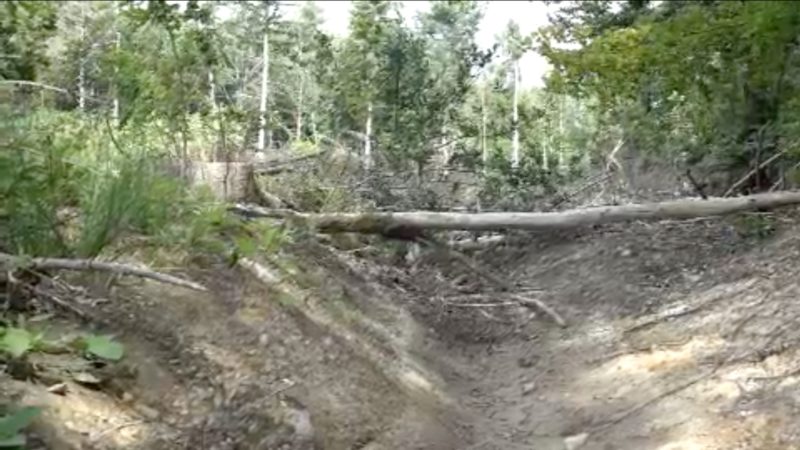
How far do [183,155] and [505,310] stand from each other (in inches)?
115

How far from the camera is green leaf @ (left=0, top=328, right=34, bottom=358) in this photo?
326 cm

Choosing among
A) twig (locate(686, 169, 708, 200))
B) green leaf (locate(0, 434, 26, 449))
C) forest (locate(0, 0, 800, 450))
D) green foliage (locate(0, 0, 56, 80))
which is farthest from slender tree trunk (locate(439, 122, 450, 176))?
green leaf (locate(0, 434, 26, 449))

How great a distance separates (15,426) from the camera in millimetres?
2744

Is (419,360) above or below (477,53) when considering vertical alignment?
below

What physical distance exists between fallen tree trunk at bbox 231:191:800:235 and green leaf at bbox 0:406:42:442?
4098mm

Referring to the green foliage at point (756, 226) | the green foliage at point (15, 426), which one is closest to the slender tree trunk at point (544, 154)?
the green foliage at point (756, 226)

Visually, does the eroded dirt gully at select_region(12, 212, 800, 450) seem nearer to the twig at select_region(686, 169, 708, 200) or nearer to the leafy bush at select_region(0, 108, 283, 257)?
the leafy bush at select_region(0, 108, 283, 257)

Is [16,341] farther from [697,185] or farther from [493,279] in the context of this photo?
[697,185]

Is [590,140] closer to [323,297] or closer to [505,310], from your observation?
[505,310]

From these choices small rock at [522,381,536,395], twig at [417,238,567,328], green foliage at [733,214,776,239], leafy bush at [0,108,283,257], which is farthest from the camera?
green foliage at [733,214,776,239]

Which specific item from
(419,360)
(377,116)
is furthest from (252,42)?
(419,360)

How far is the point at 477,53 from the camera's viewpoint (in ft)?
41.5

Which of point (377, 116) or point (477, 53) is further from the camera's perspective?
point (477, 53)

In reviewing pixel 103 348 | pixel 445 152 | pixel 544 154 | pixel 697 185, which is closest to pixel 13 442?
pixel 103 348
